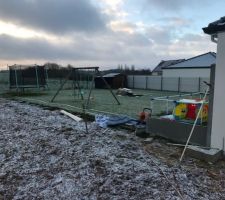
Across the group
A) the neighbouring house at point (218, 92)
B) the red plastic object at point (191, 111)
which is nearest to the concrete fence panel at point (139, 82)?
the red plastic object at point (191, 111)

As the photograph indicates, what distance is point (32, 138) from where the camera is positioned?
6.01 m

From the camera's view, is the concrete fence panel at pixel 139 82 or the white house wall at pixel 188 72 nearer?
the white house wall at pixel 188 72

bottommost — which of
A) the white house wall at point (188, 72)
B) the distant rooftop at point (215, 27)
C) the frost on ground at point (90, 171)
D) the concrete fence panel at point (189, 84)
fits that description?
the frost on ground at point (90, 171)

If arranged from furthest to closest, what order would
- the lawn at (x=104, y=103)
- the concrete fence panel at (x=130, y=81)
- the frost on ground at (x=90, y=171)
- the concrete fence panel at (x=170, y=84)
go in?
the concrete fence panel at (x=130, y=81) < the concrete fence panel at (x=170, y=84) < the lawn at (x=104, y=103) < the frost on ground at (x=90, y=171)

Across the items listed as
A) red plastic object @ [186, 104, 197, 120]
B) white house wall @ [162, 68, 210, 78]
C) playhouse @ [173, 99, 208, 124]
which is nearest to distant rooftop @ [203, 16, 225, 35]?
playhouse @ [173, 99, 208, 124]

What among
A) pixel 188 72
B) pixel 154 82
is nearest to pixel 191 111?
pixel 154 82

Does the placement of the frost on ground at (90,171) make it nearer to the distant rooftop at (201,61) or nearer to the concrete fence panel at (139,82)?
the concrete fence panel at (139,82)

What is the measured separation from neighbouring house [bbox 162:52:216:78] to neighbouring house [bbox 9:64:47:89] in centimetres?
1334

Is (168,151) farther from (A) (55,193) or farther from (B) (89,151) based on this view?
(A) (55,193)

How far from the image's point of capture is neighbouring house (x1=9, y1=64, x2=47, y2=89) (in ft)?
63.2

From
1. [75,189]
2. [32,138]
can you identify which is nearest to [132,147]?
[75,189]

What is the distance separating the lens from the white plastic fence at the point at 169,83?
69.6 feet

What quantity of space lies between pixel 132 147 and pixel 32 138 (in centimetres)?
225

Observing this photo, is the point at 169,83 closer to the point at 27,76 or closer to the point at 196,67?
the point at 196,67
